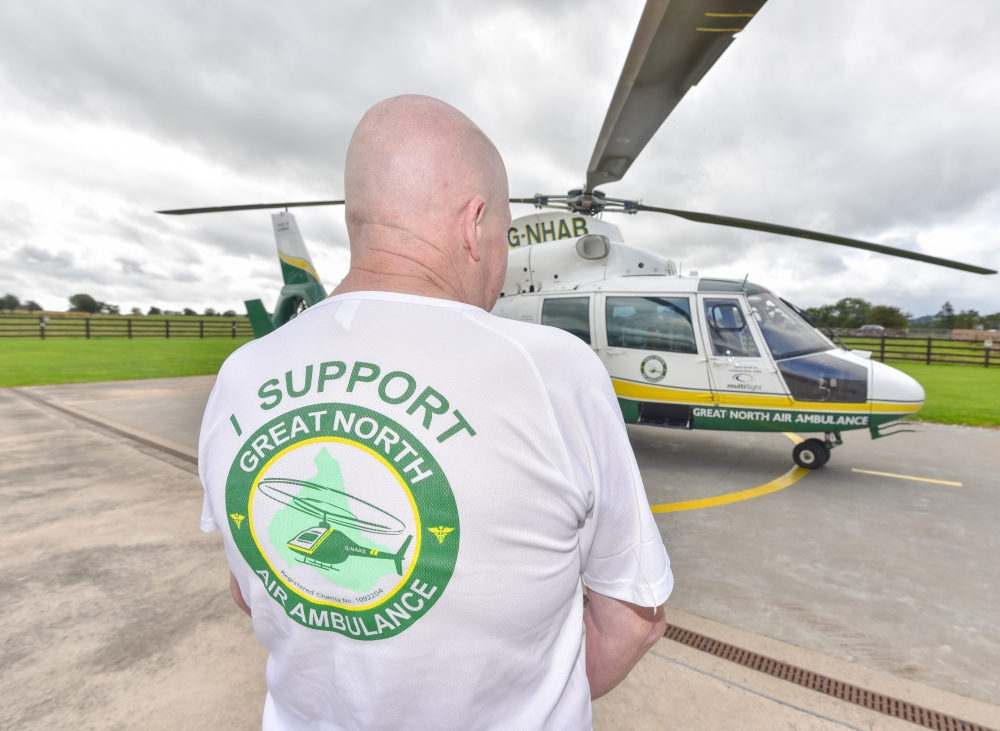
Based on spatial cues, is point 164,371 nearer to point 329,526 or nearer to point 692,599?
point 692,599

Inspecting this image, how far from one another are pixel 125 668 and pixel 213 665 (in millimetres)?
423

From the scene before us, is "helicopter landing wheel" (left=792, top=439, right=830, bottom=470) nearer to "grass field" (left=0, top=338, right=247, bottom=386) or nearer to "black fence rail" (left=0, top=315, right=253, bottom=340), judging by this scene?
"grass field" (left=0, top=338, right=247, bottom=386)

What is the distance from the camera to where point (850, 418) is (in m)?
5.53

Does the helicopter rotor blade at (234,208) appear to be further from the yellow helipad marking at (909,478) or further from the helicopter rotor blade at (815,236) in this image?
the yellow helipad marking at (909,478)

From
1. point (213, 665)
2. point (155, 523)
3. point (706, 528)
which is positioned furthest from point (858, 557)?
point (155, 523)

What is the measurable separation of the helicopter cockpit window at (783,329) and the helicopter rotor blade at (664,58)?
9.05ft

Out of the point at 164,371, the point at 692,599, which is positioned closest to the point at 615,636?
the point at 692,599

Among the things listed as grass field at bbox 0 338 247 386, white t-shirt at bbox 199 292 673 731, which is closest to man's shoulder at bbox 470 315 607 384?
white t-shirt at bbox 199 292 673 731

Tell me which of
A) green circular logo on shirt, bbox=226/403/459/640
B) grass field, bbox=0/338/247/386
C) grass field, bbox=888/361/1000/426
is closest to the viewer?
green circular logo on shirt, bbox=226/403/459/640

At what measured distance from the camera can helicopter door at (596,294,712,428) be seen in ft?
19.6

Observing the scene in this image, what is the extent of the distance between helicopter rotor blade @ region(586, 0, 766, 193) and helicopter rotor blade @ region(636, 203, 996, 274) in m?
1.60

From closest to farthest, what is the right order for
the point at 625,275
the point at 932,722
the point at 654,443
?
the point at 932,722 → the point at 625,275 → the point at 654,443

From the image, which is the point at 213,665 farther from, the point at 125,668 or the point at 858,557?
the point at 858,557

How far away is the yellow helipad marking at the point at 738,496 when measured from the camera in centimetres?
485
